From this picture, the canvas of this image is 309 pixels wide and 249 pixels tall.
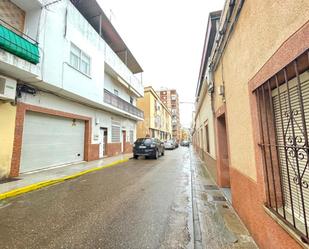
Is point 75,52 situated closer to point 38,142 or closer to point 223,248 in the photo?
point 38,142

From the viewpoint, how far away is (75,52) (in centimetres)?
948

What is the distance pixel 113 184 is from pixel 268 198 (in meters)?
5.09

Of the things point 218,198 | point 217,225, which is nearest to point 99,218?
point 217,225

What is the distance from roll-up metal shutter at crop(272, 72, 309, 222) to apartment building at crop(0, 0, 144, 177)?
7.60m

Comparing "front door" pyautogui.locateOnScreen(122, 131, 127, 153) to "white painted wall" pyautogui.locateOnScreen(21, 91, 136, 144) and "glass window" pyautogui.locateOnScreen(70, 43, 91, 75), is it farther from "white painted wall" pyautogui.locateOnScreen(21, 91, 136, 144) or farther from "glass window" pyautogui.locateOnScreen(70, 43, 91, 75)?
"glass window" pyautogui.locateOnScreen(70, 43, 91, 75)

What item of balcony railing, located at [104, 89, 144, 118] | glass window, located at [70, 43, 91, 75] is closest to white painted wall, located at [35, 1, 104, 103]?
glass window, located at [70, 43, 91, 75]

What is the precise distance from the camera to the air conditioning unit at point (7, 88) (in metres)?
6.20

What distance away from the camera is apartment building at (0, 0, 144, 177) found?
21.4ft

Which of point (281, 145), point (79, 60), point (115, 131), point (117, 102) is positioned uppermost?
point (79, 60)

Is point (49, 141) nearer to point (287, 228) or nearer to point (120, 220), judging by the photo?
point (120, 220)

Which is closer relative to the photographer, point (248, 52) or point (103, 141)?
point (248, 52)

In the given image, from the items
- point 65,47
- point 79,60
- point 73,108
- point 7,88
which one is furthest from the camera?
point 73,108

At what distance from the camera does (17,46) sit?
5898mm

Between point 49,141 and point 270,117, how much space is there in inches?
383
